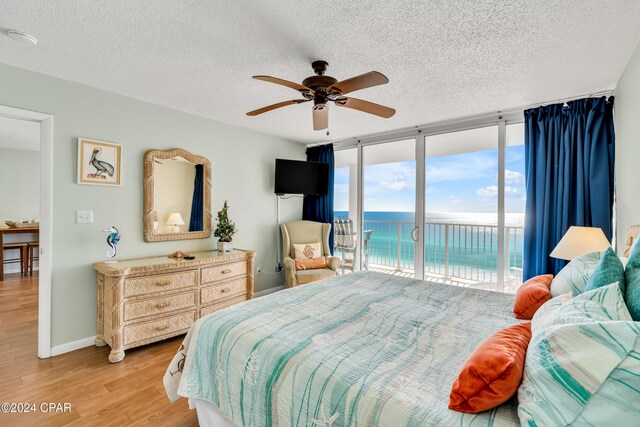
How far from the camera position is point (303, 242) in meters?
4.55

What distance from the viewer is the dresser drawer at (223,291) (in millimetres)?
3151

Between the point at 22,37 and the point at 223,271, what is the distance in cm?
246

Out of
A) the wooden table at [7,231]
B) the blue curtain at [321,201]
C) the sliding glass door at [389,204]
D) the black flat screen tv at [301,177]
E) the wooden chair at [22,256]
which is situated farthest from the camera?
the wooden chair at [22,256]

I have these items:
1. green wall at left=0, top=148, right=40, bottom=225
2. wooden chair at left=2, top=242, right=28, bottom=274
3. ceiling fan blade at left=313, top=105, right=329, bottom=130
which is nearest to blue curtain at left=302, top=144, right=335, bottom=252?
ceiling fan blade at left=313, top=105, right=329, bottom=130

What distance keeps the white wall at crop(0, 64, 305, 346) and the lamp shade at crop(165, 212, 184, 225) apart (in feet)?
0.80

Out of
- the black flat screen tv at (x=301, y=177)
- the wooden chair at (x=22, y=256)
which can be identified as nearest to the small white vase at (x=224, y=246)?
the black flat screen tv at (x=301, y=177)

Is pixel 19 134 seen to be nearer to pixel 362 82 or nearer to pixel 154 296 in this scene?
pixel 154 296

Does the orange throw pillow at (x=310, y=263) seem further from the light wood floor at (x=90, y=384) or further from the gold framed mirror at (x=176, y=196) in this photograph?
the light wood floor at (x=90, y=384)

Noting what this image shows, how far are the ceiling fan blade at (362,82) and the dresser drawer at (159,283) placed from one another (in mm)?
2303

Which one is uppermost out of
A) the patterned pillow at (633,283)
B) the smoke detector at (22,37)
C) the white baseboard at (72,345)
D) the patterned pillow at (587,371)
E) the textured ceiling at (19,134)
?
the textured ceiling at (19,134)

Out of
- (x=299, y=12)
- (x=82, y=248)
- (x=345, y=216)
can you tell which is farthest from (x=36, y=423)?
(x=345, y=216)

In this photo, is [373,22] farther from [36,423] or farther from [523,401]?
[36,423]

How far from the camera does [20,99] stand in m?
2.43

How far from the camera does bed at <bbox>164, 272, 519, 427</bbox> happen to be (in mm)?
1035
